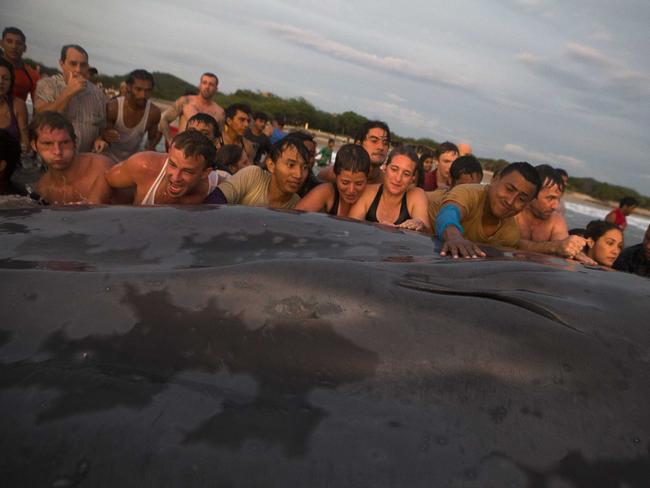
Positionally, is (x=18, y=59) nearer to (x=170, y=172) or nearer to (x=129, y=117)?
(x=129, y=117)

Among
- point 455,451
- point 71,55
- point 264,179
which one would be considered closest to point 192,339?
point 455,451

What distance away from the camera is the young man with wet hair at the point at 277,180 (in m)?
3.84

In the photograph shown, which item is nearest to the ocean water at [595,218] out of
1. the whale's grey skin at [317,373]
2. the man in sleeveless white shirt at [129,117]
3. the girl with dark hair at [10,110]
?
the man in sleeveless white shirt at [129,117]

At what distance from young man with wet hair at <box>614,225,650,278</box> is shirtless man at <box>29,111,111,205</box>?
5.01 m

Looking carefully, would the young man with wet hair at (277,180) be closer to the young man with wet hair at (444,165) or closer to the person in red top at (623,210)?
the young man with wet hair at (444,165)

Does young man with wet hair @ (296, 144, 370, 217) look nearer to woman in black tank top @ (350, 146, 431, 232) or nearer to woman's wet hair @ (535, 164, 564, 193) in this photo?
woman in black tank top @ (350, 146, 431, 232)

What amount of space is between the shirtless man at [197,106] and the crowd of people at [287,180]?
873mm

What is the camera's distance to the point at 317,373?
3.94 ft

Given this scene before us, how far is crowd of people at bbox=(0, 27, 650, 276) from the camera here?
3.23 m

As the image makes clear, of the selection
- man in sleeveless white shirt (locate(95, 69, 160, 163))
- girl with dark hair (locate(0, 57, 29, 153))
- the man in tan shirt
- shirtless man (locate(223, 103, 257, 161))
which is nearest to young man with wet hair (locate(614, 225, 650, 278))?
the man in tan shirt

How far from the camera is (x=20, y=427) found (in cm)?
100

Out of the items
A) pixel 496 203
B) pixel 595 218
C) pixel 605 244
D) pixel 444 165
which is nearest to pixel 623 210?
pixel 444 165

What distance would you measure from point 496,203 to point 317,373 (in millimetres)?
2431

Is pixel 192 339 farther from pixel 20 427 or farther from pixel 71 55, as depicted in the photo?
pixel 71 55
